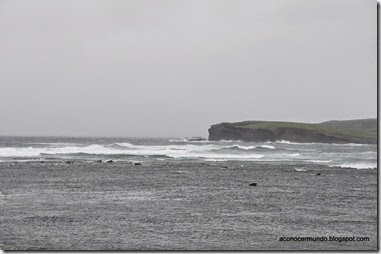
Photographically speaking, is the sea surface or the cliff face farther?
the cliff face

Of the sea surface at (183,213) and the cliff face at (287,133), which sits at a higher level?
the cliff face at (287,133)

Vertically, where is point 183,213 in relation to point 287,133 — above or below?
below

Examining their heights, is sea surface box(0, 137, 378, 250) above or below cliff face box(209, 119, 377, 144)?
below

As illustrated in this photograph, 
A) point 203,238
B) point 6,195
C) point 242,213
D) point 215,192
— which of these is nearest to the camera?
point 203,238

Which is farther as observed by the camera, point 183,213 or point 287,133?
point 287,133

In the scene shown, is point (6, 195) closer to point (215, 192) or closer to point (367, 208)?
point (215, 192)

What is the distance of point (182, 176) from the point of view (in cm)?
4597

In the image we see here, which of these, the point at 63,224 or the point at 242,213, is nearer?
the point at 63,224

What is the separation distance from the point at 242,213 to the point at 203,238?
613 centimetres

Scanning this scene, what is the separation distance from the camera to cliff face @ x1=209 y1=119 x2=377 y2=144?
164 meters

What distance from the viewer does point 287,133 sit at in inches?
6767

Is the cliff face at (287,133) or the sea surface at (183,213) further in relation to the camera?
the cliff face at (287,133)

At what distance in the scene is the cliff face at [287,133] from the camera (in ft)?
537

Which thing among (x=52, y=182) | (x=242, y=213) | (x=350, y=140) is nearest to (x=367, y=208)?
(x=242, y=213)
